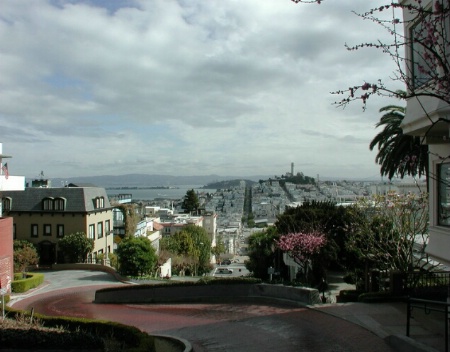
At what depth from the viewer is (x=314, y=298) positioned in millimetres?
17547

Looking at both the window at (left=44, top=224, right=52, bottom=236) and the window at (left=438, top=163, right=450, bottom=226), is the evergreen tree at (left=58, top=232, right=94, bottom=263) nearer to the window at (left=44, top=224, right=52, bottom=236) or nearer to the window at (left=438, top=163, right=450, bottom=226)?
the window at (left=44, top=224, right=52, bottom=236)

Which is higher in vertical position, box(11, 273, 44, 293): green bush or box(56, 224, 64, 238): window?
box(56, 224, 64, 238): window

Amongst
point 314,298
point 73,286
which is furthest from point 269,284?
point 73,286

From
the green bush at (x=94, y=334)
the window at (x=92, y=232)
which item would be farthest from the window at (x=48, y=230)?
the green bush at (x=94, y=334)

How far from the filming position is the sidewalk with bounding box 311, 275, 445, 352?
10594 mm

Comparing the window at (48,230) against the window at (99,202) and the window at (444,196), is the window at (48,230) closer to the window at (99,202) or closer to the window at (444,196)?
the window at (99,202)

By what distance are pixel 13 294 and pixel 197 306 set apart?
1490cm

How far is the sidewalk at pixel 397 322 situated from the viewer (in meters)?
10.6

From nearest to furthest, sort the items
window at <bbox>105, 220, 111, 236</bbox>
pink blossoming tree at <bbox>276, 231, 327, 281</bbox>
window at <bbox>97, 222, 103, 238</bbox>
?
pink blossoming tree at <bbox>276, 231, 327, 281</bbox> → window at <bbox>97, 222, 103, 238</bbox> → window at <bbox>105, 220, 111, 236</bbox>

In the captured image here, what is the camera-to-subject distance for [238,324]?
1559 cm

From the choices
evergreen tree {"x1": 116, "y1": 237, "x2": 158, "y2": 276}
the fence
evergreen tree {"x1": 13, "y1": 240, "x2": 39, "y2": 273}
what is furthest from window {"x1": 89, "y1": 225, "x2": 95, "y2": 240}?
the fence

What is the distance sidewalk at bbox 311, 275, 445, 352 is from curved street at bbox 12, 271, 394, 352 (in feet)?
0.92

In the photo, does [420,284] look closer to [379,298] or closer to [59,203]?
[379,298]

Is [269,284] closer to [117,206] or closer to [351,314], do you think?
[351,314]
